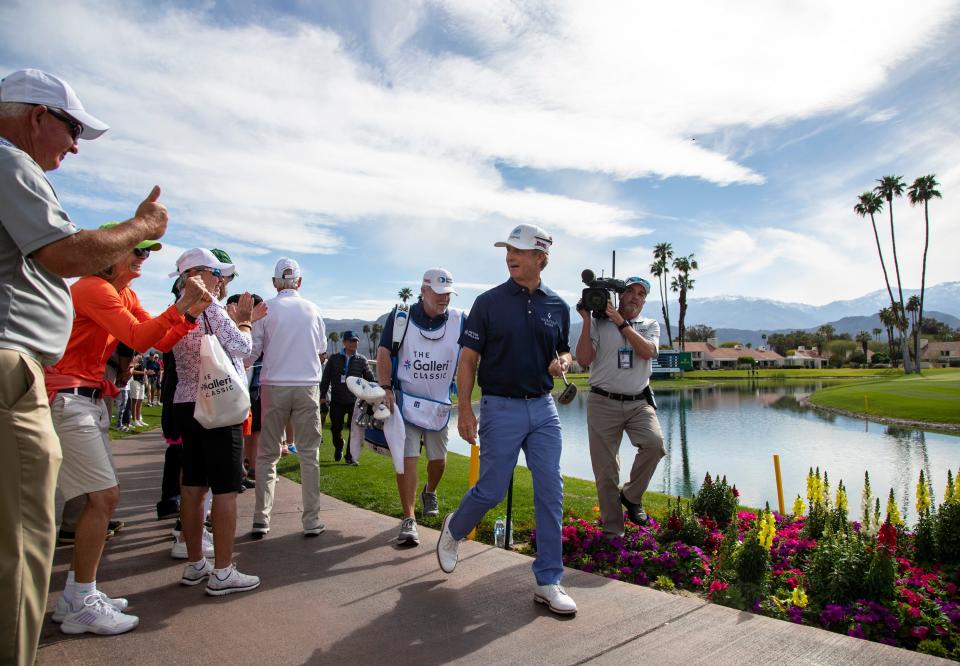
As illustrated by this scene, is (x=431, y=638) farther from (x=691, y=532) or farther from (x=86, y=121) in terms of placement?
(x=86, y=121)

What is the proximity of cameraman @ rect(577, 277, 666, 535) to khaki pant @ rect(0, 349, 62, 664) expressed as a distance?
3.97 meters

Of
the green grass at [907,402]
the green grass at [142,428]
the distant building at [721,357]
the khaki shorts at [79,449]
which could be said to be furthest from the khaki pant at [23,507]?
the distant building at [721,357]

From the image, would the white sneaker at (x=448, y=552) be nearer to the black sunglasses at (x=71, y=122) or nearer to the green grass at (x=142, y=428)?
the black sunglasses at (x=71, y=122)

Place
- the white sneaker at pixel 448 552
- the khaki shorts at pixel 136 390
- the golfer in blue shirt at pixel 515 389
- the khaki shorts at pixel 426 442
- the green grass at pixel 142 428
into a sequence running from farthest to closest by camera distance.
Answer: the khaki shorts at pixel 136 390
the green grass at pixel 142 428
the khaki shorts at pixel 426 442
the white sneaker at pixel 448 552
the golfer in blue shirt at pixel 515 389

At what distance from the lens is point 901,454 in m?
18.8

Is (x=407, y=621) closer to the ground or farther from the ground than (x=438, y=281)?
closer to the ground

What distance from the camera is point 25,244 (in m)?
1.96

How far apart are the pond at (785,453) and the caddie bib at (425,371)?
8461mm

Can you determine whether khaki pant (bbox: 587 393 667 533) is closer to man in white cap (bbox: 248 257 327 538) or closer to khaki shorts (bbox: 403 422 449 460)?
khaki shorts (bbox: 403 422 449 460)

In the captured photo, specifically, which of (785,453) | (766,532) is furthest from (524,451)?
(785,453)

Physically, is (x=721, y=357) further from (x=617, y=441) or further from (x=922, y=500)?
(x=617, y=441)

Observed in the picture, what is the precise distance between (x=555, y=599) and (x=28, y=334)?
2.94m

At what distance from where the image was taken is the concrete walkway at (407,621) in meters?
3.09

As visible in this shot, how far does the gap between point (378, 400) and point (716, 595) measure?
9.93 feet
